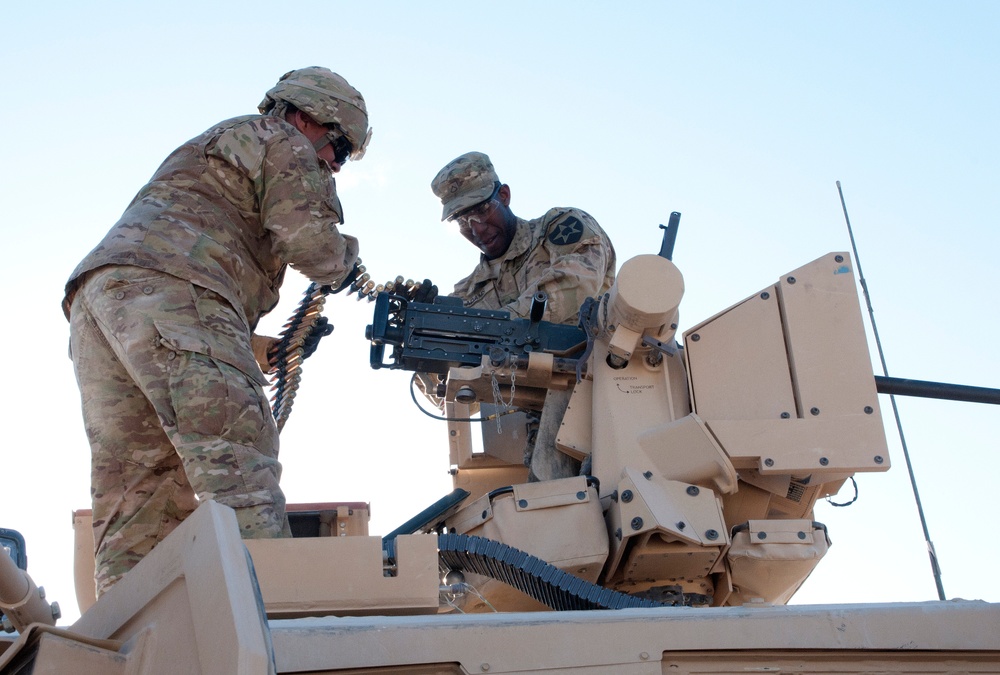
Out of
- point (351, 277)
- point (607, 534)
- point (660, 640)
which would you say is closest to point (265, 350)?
point (351, 277)

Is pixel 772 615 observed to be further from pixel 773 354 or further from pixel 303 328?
pixel 303 328

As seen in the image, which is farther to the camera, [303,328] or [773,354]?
[303,328]

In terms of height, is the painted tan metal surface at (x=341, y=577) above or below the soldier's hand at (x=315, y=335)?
below

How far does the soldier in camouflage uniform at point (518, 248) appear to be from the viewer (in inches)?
203

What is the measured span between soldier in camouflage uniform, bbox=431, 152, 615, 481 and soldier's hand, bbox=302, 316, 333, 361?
0.75 m

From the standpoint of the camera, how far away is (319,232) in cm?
402

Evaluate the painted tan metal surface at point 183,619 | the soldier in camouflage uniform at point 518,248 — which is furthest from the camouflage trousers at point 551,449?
the painted tan metal surface at point 183,619

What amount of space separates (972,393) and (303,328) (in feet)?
8.97

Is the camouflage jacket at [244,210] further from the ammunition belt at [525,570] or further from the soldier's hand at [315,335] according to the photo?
the ammunition belt at [525,570]

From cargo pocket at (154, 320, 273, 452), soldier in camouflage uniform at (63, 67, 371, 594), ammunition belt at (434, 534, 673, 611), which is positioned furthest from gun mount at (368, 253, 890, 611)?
cargo pocket at (154, 320, 273, 452)

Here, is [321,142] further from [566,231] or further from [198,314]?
[566,231]

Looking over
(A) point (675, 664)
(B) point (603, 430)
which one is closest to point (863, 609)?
(A) point (675, 664)

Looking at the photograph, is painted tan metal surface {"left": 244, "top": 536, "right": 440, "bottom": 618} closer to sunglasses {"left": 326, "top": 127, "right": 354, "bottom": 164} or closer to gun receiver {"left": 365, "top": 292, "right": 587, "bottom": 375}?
gun receiver {"left": 365, "top": 292, "right": 587, "bottom": 375}

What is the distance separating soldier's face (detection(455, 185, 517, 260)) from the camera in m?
6.10
